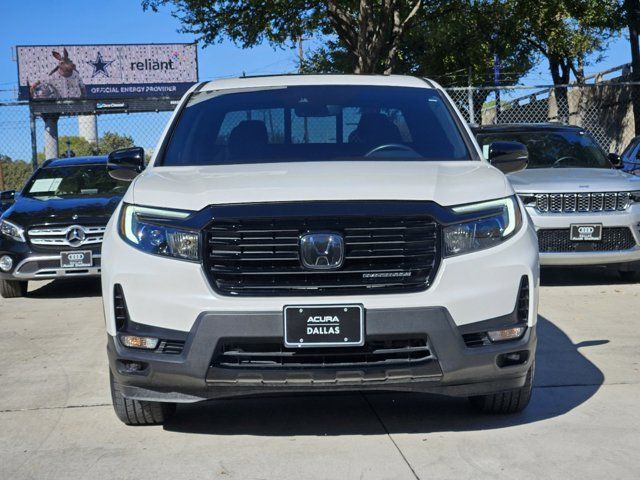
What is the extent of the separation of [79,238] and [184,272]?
21.6 feet

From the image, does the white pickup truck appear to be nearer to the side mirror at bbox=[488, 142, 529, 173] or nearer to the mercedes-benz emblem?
the side mirror at bbox=[488, 142, 529, 173]

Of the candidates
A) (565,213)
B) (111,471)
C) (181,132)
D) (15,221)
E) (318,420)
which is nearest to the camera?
(111,471)

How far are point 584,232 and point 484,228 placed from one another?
5.77 m

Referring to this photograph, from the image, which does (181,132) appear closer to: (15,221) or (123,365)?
(123,365)

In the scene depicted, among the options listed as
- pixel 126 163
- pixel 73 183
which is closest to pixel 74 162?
pixel 73 183

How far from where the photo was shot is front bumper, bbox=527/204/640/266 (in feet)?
33.7

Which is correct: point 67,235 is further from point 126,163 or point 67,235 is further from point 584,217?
point 584,217

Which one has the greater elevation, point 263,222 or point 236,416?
point 263,222

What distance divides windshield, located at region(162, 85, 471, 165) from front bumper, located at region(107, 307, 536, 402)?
128 centimetres

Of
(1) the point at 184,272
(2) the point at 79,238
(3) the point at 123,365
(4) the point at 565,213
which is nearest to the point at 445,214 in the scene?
(1) the point at 184,272

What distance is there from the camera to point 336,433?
513 centimetres

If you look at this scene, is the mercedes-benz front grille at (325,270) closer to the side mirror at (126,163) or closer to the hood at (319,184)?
the hood at (319,184)

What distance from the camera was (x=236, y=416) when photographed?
5527mm

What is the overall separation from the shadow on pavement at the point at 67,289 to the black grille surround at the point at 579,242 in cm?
478
